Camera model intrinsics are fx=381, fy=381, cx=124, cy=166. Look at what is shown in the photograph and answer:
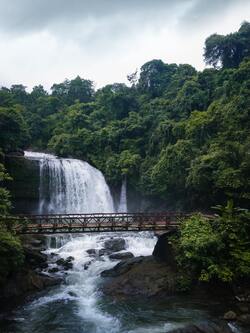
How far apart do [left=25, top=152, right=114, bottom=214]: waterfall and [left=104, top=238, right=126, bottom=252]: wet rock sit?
10262mm

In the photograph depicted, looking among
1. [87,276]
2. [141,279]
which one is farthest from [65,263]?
[141,279]

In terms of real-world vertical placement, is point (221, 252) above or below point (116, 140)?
below

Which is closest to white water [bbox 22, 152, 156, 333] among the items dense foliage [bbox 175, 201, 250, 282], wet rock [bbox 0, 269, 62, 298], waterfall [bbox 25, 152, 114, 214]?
waterfall [bbox 25, 152, 114, 214]

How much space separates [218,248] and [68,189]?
24.3m

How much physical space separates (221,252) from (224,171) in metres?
9.90

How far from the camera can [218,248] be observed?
70.1 feet

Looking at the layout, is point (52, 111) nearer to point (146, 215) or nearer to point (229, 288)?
point (146, 215)

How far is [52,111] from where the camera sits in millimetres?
69750

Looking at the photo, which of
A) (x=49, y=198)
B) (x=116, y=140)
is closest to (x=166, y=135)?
(x=116, y=140)

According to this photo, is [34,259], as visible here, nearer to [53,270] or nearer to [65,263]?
[53,270]

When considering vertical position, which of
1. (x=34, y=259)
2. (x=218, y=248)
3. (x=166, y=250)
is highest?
(x=218, y=248)

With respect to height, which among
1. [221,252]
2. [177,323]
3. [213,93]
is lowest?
[177,323]

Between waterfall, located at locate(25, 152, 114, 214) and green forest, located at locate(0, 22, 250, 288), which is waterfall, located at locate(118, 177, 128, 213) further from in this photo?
waterfall, located at locate(25, 152, 114, 214)

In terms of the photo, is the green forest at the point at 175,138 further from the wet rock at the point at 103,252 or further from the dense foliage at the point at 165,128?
the wet rock at the point at 103,252
